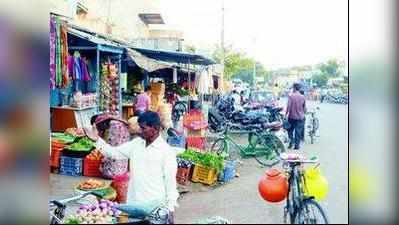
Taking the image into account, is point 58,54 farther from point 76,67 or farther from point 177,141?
point 177,141

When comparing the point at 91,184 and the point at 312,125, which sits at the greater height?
the point at 312,125

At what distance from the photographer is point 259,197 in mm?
2033

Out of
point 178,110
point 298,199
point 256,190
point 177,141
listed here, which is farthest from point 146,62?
point 298,199

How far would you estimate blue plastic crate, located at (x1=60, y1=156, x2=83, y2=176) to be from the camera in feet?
6.77

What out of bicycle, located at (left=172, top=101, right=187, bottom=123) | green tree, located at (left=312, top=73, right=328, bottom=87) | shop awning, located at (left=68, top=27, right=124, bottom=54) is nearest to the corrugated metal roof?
shop awning, located at (left=68, top=27, right=124, bottom=54)

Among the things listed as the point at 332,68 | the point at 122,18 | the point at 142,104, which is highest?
the point at 122,18

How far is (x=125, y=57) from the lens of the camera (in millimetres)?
2064

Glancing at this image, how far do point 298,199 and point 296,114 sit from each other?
334 mm

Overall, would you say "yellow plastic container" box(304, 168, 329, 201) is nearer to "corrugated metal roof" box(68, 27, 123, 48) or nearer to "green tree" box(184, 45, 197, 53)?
"green tree" box(184, 45, 197, 53)

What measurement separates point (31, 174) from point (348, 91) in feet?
4.24

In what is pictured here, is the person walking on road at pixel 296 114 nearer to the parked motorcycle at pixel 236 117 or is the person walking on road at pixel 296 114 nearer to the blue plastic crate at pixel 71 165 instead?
the parked motorcycle at pixel 236 117

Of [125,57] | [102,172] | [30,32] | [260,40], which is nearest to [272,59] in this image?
[260,40]

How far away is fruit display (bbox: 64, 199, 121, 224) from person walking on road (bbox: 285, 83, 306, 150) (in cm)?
76

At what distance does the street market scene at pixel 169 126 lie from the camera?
203 centimetres
